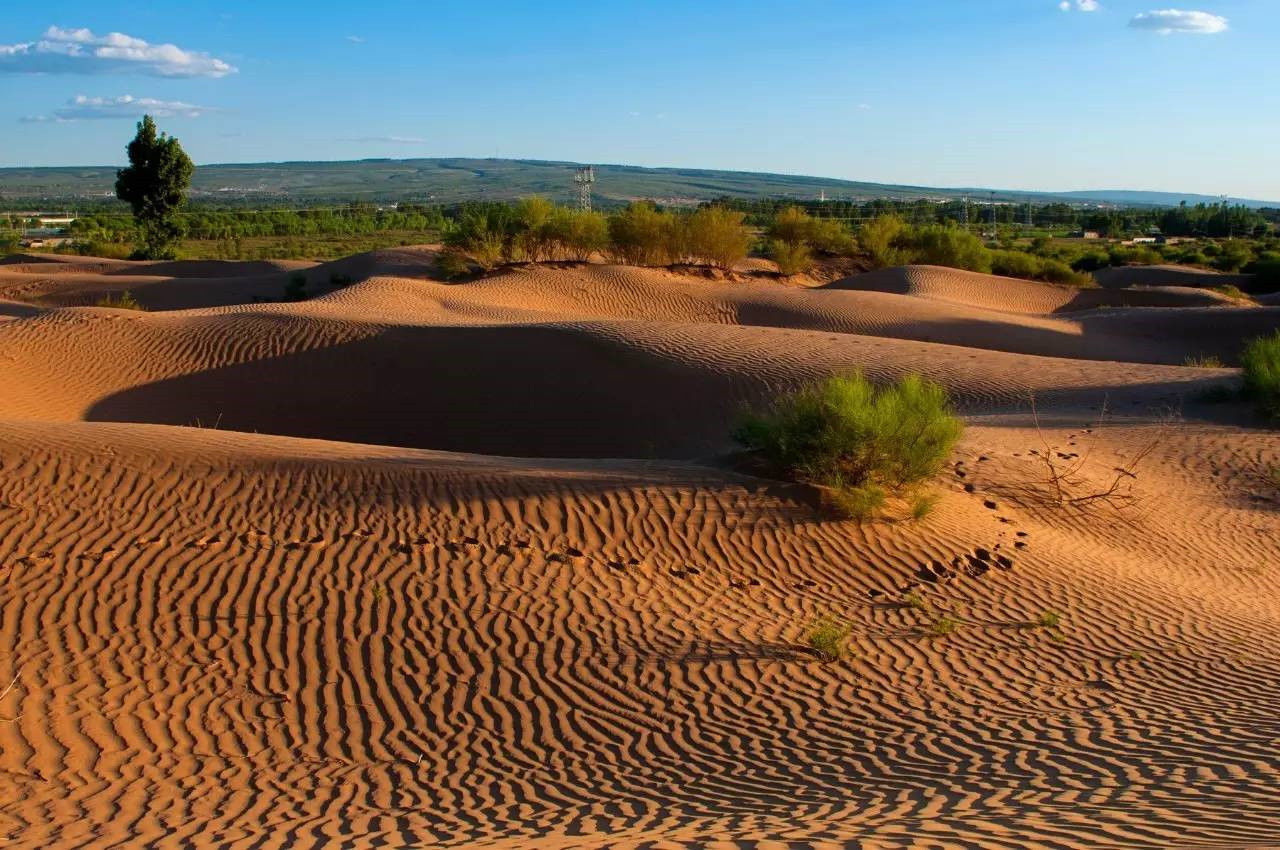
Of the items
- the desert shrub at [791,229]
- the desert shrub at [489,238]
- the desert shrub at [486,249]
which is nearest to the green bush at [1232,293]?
the desert shrub at [791,229]

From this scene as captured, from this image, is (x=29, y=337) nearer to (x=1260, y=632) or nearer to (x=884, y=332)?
(x=884, y=332)

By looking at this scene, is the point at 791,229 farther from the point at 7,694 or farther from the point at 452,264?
the point at 7,694

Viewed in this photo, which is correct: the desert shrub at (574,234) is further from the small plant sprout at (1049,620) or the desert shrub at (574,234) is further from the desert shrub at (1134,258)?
the small plant sprout at (1049,620)

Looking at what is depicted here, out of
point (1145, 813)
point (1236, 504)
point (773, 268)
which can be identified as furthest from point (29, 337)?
point (773, 268)

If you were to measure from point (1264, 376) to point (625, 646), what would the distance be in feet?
41.8

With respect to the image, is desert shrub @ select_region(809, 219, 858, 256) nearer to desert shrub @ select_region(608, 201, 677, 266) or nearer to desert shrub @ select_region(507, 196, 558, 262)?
desert shrub @ select_region(608, 201, 677, 266)

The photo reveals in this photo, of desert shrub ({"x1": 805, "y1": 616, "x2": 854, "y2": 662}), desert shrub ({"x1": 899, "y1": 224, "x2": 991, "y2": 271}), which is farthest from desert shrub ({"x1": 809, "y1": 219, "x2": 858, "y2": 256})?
desert shrub ({"x1": 805, "y1": 616, "x2": 854, "y2": 662})

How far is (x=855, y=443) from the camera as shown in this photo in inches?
435

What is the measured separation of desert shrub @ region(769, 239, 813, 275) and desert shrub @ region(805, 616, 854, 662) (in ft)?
→ 111

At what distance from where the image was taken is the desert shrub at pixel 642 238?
3844 centimetres

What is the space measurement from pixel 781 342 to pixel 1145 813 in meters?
16.6

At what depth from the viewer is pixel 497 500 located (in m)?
10.5

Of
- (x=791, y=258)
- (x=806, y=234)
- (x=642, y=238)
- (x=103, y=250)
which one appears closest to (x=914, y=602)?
(x=642, y=238)

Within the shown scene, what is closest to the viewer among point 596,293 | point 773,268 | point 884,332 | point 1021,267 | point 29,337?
point 29,337
